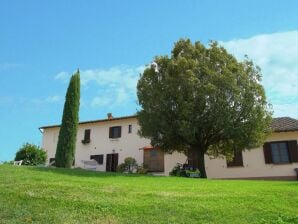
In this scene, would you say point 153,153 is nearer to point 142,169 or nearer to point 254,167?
point 142,169

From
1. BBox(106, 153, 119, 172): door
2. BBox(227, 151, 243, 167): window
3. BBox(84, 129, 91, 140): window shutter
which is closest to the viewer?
BBox(227, 151, 243, 167): window

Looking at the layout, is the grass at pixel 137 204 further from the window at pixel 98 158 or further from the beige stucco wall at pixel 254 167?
the window at pixel 98 158

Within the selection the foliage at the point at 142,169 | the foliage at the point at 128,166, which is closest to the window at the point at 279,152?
the foliage at the point at 142,169

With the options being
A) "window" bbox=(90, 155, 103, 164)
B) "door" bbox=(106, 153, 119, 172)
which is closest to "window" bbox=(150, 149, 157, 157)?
"door" bbox=(106, 153, 119, 172)

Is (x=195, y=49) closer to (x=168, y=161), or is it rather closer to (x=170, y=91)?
(x=170, y=91)

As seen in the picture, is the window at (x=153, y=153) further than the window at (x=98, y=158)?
No

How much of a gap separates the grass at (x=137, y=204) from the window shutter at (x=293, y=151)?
55.2ft

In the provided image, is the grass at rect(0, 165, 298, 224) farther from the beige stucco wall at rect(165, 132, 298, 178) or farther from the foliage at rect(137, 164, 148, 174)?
the foliage at rect(137, 164, 148, 174)

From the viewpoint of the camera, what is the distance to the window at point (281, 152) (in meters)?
30.2

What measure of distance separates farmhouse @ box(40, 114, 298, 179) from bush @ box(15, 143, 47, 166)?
17.1 feet

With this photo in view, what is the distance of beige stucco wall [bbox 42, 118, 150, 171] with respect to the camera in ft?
124

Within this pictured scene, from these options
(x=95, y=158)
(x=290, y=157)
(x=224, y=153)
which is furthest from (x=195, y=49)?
(x=95, y=158)

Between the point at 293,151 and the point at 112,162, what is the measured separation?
57.7 feet

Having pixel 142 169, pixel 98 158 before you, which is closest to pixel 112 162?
pixel 98 158
